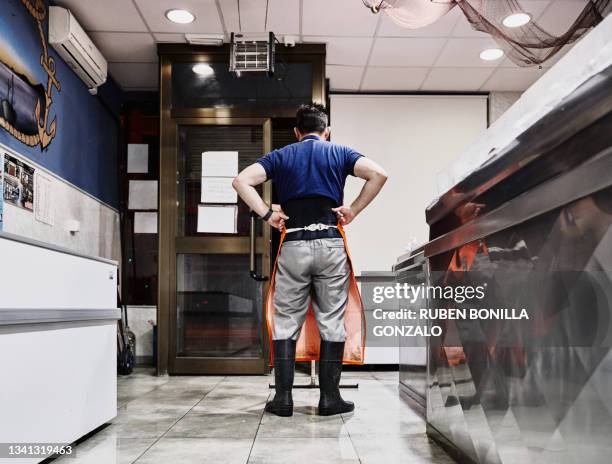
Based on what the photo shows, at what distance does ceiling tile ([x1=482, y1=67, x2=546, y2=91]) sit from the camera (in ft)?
16.3

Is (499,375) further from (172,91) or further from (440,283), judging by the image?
(172,91)

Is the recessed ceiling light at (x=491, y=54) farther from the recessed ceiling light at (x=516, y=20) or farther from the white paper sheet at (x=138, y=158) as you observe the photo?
the white paper sheet at (x=138, y=158)

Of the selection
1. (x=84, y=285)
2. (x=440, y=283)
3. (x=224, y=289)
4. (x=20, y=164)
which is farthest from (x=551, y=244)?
(x=224, y=289)

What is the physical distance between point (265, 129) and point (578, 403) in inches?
154

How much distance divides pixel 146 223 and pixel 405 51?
278 centimetres

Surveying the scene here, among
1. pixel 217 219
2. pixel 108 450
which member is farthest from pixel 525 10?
pixel 108 450

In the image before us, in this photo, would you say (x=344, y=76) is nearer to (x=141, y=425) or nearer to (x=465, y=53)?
(x=465, y=53)

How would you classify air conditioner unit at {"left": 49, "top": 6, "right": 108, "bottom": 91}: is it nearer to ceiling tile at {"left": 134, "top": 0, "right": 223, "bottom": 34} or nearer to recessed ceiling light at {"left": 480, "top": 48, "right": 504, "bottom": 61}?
ceiling tile at {"left": 134, "top": 0, "right": 223, "bottom": 34}

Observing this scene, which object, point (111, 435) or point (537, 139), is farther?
point (111, 435)

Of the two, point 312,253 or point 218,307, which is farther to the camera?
point 218,307

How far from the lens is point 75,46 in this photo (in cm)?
388

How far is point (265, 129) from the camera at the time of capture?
183 inches

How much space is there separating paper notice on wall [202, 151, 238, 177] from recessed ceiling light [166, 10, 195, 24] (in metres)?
1.06

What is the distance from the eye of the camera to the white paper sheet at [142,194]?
5.27m
